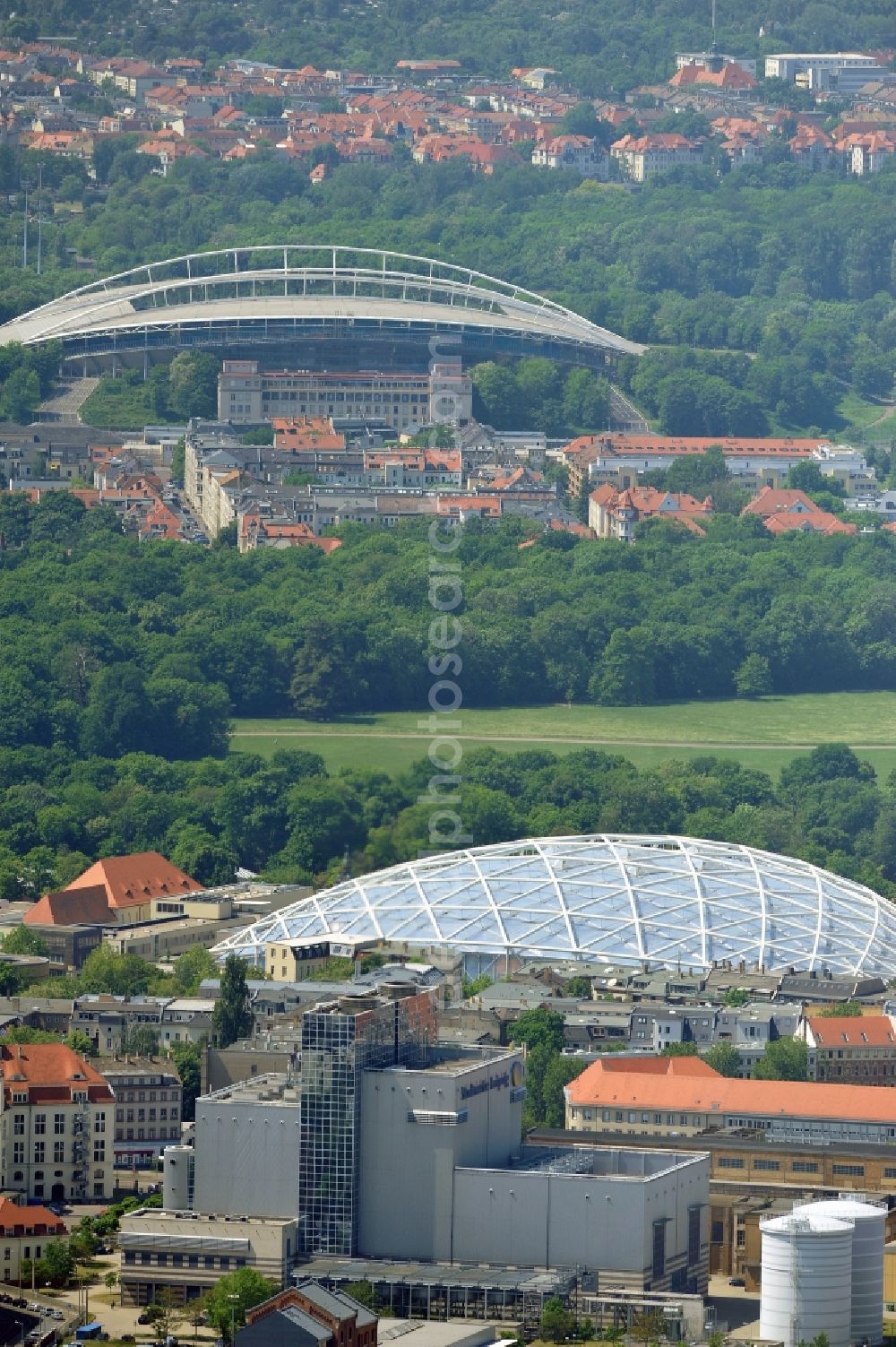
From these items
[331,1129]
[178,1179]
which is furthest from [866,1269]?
[178,1179]

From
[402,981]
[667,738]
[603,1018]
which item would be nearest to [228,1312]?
[402,981]

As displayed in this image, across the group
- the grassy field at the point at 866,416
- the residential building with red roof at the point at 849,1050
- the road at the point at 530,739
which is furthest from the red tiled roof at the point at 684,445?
the residential building with red roof at the point at 849,1050

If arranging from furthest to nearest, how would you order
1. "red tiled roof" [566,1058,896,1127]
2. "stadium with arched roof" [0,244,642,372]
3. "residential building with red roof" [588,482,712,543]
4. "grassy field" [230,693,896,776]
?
1. "stadium with arched roof" [0,244,642,372]
2. "residential building with red roof" [588,482,712,543]
3. "grassy field" [230,693,896,776]
4. "red tiled roof" [566,1058,896,1127]

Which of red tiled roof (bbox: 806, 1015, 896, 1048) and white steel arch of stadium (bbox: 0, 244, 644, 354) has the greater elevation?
white steel arch of stadium (bbox: 0, 244, 644, 354)

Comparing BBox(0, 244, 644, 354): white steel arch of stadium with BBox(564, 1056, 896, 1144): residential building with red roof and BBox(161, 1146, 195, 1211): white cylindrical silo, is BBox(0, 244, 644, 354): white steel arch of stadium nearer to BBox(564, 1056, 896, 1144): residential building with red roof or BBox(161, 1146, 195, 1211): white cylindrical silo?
BBox(564, 1056, 896, 1144): residential building with red roof

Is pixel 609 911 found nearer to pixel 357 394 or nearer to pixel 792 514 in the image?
pixel 792 514

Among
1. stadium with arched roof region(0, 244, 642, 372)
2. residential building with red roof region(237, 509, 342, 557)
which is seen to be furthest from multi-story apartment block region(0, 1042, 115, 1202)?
stadium with arched roof region(0, 244, 642, 372)

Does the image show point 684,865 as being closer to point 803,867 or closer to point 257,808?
point 803,867
